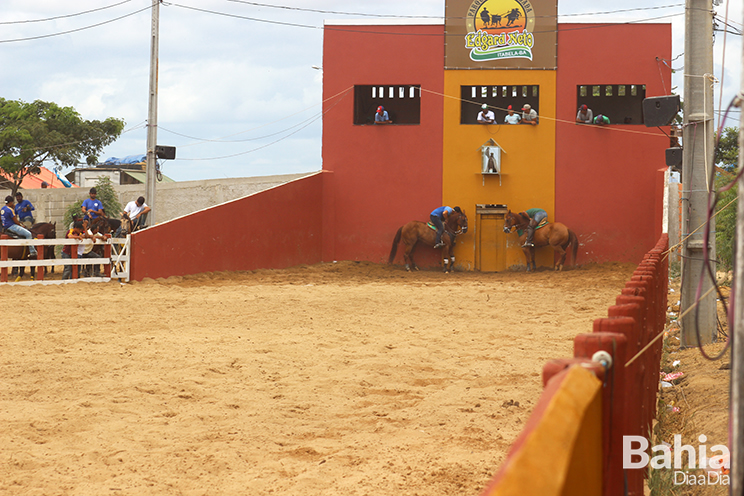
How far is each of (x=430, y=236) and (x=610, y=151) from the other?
5456mm

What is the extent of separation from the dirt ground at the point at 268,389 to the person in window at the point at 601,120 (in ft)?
26.4

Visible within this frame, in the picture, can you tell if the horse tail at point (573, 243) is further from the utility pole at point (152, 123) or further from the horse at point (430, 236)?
the utility pole at point (152, 123)

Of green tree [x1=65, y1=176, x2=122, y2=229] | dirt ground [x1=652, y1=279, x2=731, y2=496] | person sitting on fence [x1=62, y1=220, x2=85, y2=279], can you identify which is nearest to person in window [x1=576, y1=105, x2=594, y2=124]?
dirt ground [x1=652, y1=279, x2=731, y2=496]

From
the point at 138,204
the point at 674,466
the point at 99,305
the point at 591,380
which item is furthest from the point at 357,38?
the point at 591,380

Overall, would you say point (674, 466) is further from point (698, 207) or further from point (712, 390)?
point (698, 207)

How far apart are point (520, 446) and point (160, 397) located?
5.10 meters

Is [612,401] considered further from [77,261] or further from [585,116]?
[585,116]

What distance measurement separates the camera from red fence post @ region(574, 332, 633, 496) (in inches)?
82.0

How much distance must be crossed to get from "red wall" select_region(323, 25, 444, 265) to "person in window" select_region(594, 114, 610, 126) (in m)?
4.25

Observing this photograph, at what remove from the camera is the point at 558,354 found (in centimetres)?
765

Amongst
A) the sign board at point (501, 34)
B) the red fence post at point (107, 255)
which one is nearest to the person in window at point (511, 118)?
the sign board at point (501, 34)

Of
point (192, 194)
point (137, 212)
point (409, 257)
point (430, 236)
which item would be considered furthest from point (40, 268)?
point (430, 236)

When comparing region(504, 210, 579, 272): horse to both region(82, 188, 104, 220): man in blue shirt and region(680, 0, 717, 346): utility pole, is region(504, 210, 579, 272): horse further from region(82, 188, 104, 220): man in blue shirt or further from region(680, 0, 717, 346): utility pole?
region(82, 188, 104, 220): man in blue shirt

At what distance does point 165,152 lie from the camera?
1808 cm
